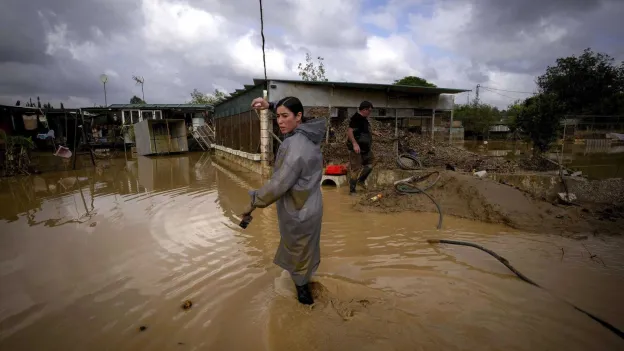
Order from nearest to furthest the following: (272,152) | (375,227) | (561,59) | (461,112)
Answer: (375,227) → (272,152) → (561,59) → (461,112)

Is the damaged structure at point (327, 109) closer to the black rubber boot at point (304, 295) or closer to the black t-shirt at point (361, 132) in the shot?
the black t-shirt at point (361, 132)

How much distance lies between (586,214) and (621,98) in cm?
3013

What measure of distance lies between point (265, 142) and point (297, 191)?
8182mm

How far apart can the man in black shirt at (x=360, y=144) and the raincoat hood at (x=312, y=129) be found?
11.8 feet

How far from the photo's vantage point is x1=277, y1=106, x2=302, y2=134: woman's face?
92.1 inches

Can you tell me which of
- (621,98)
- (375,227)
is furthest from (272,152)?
(621,98)

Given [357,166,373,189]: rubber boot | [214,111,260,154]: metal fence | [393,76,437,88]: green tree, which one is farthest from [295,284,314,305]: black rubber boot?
[393,76,437,88]: green tree

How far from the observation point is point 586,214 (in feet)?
15.6

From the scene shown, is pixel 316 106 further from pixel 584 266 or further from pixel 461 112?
pixel 461 112

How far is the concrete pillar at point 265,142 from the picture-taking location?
399 inches

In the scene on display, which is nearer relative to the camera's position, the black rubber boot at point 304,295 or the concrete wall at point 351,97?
the black rubber boot at point 304,295

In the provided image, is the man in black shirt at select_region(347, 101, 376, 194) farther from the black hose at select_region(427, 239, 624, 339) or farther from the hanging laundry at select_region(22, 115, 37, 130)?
the hanging laundry at select_region(22, 115, 37, 130)

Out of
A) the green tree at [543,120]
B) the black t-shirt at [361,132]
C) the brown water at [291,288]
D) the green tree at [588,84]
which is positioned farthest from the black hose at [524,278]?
the green tree at [588,84]

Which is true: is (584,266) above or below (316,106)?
below
